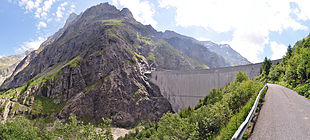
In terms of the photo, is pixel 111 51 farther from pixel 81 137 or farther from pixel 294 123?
pixel 294 123

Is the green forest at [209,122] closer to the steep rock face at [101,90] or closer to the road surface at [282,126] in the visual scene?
the road surface at [282,126]

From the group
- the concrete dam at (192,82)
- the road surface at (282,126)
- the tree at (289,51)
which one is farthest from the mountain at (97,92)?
the road surface at (282,126)

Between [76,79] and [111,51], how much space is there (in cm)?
2855

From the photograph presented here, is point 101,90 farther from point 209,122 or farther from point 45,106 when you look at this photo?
point 209,122

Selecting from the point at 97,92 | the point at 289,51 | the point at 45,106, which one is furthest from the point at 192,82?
the point at 45,106

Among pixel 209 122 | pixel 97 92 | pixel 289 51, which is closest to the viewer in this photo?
pixel 209 122

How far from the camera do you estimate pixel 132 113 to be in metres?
92.6

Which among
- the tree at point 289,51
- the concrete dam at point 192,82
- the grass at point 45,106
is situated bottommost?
the grass at point 45,106

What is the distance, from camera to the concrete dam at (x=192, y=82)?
73412 mm

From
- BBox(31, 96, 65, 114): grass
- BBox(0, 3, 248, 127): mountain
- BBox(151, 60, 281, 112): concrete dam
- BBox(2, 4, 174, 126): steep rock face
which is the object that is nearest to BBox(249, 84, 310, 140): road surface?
BBox(151, 60, 281, 112): concrete dam

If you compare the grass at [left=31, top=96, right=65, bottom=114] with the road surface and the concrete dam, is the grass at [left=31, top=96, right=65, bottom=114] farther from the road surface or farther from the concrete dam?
the road surface

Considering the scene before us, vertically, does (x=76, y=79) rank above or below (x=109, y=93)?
above

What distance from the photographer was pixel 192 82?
88438 millimetres

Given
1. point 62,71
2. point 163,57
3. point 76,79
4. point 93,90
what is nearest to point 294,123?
point 93,90
